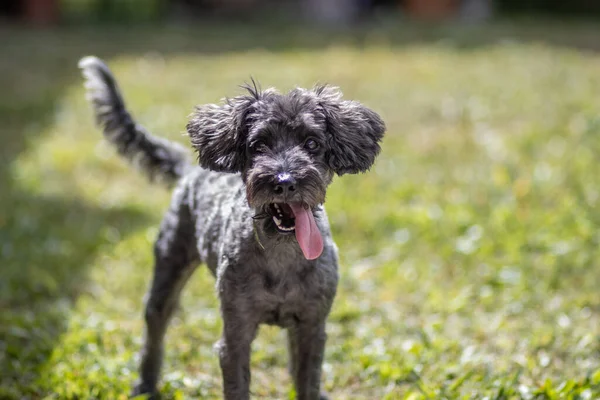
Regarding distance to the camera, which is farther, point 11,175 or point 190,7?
point 190,7

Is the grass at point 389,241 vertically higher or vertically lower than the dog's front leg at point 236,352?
higher

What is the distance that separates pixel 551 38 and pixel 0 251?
12096 mm

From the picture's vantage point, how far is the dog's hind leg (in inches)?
178

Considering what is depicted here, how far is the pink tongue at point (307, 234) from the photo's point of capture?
3.50m

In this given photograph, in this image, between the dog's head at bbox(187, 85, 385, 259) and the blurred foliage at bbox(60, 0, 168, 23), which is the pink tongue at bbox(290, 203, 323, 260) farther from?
the blurred foliage at bbox(60, 0, 168, 23)

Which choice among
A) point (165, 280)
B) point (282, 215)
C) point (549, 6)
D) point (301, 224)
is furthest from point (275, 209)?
point (549, 6)

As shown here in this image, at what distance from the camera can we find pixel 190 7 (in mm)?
20609

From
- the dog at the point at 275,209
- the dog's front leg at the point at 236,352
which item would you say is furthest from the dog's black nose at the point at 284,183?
the dog's front leg at the point at 236,352

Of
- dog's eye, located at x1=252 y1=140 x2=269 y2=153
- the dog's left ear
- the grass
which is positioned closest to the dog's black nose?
dog's eye, located at x1=252 y1=140 x2=269 y2=153

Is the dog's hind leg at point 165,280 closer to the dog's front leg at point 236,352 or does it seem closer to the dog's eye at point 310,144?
the dog's front leg at point 236,352

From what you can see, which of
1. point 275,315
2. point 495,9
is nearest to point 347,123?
point 275,315

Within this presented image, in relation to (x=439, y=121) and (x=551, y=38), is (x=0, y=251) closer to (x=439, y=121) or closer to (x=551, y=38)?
(x=439, y=121)

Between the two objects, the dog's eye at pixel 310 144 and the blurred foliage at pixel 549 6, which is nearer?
the dog's eye at pixel 310 144

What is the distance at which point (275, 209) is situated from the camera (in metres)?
3.63
